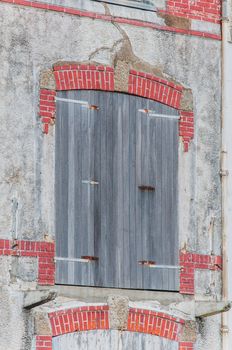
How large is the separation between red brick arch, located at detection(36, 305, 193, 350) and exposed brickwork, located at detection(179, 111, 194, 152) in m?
2.28

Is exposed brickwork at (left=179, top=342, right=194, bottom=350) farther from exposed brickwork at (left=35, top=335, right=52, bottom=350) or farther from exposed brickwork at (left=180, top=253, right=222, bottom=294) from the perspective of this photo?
exposed brickwork at (left=35, top=335, right=52, bottom=350)

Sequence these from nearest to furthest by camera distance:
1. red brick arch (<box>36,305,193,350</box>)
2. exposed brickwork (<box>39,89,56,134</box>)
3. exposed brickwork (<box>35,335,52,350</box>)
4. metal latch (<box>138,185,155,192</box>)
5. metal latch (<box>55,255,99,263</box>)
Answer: exposed brickwork (<box>35,335,52,350</box>)
red brick arch (<box>36,305,193,350</box>)
metal latch (<box>55,255,99,263</box>)
exposed brickwork (<box>39,89,56,134</box>)
metal latch (<box>138,185,155,192</box>)

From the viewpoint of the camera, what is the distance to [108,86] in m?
20.2

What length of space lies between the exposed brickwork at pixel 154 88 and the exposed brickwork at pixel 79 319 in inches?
113

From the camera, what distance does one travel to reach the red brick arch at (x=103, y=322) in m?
19.2

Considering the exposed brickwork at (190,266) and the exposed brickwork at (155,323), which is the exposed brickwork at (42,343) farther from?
the exposed brickwork at (190,266)

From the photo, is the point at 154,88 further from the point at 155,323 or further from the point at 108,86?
the point at 155,323

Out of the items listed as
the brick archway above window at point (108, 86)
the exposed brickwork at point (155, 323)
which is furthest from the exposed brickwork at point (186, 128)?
the exposed brickwork at point (155, 323)

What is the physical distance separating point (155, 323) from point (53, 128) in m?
2.79

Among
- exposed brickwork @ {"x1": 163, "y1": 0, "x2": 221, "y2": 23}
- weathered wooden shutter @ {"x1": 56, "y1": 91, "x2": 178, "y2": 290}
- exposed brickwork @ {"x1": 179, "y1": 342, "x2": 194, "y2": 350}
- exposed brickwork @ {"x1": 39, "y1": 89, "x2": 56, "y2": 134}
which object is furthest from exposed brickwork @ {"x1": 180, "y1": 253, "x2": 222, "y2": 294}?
exposed brickwork @ {"x1": 163, "y1": 0, "x2": 221, "y2": 23}

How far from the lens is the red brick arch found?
19219mm

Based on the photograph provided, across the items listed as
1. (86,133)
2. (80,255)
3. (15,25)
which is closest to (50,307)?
(80,255)

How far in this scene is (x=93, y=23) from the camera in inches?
801

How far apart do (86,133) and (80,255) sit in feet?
5.10
